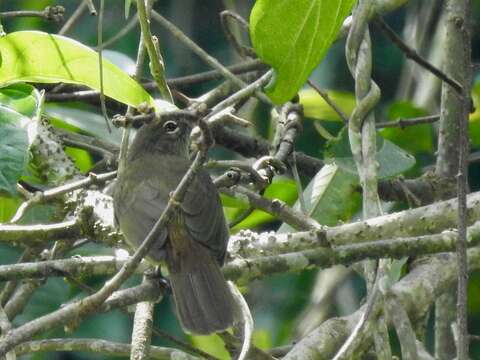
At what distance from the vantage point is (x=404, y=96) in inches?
241

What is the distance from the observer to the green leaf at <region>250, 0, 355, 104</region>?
3480 millimetres

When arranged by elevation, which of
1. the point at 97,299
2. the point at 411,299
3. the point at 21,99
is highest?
the point at 21,99

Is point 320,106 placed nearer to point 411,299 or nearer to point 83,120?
point 83,120

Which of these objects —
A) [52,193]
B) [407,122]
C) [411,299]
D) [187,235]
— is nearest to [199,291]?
[187,235]

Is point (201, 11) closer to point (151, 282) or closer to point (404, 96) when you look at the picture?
point (404, 96)

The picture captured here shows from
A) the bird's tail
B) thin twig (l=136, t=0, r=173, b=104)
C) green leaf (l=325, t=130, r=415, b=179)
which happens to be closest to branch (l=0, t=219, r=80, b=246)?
the bird's tail

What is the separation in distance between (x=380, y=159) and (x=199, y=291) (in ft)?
2.79

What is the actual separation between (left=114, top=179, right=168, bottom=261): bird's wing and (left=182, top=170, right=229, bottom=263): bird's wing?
128 mm

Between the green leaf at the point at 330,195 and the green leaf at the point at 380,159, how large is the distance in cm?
33

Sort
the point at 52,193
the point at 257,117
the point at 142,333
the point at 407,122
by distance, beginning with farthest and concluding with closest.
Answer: the point at 257,117
the point at 407,122
the point at 52,193
the point at 142,333

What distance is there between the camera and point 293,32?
355 centimetres

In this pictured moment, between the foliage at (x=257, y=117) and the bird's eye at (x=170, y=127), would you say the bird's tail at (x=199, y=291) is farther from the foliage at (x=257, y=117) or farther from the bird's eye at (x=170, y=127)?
the bird's eye at (x=170, y=127)

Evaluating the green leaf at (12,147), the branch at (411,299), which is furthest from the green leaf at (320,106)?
the green leaf at (12,147)

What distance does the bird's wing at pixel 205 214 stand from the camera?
4.13 m
